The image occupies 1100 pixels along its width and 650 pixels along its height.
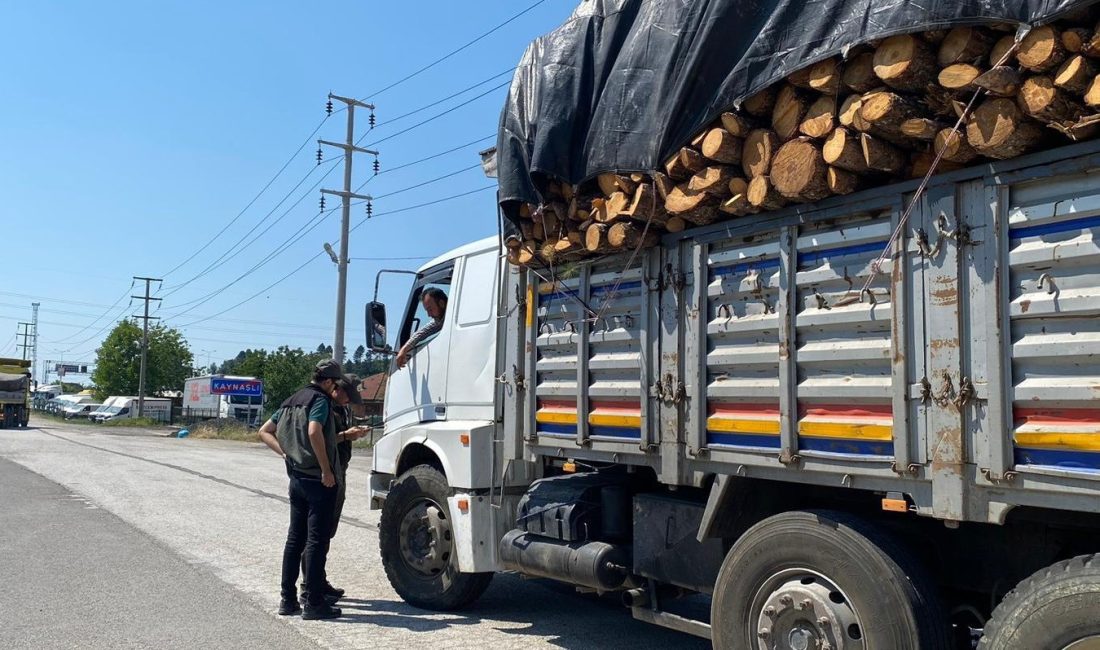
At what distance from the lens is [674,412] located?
4695 mm

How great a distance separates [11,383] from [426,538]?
45674 mm

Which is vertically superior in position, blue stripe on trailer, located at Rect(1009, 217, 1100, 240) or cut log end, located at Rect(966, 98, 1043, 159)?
cut log end, located at Rect(966, 98, 1043, 159)

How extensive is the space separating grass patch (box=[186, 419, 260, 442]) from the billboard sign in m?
8.19

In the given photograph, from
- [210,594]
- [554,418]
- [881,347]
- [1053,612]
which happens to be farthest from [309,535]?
[1053,612]

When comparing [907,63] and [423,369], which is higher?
[907,63]

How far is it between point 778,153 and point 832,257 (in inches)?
20.5

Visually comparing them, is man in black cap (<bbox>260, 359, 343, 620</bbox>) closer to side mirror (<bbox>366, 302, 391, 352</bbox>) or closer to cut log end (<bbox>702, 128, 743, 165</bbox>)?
side mirror (<bbox>366, 302, 391, 352</bbox>)

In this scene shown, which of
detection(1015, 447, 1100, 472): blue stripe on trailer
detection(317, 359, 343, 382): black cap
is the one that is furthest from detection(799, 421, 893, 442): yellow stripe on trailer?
detection(317, 359, 343, 382): black cap

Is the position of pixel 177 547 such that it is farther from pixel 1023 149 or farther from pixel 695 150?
pixel 1023 149

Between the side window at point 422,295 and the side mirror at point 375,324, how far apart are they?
0.23 metres

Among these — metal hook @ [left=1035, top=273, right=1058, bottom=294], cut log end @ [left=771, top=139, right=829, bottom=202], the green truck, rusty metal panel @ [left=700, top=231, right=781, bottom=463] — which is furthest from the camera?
the green truck

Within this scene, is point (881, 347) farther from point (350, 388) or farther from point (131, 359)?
point (131, 359)

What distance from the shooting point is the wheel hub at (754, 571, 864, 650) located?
3.73 meters

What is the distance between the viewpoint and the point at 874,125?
3.58m
